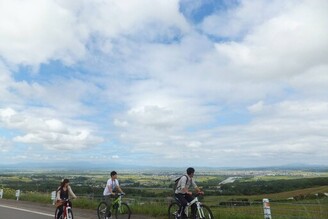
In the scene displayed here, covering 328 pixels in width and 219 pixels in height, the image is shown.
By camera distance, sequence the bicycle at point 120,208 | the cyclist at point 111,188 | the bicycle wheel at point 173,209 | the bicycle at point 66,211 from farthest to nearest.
A: the cyclist at point 111,188 < the bicycle at point 120,208 < the bicycle wheel at point 173,209 < the bicycle at point 66,211

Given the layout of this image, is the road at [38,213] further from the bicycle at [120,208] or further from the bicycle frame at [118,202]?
the bicycle frame at [118,202]

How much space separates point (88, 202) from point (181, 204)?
9.74 m

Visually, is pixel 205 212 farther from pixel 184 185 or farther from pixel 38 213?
pixel 38 213

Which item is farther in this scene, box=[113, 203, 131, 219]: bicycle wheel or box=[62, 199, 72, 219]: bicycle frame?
box=[113, 203, 131, 219]: bicycle wheel

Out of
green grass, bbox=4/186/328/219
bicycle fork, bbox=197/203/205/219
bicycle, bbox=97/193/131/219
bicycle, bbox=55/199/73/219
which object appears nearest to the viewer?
bicycle fork, bbox=197/203/205/219

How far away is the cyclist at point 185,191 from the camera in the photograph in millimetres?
11469

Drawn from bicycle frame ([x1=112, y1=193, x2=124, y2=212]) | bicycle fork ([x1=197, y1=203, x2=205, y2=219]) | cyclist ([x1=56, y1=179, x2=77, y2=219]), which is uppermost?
cyclist ([x1=56, y1=179, x2=77, y2=219])

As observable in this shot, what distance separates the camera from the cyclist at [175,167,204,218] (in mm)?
11469

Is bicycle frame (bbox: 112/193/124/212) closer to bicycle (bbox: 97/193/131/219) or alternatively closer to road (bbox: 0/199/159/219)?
bicycle (bbox: 97/193/131/219)

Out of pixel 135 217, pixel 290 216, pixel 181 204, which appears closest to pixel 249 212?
pixel 290 216

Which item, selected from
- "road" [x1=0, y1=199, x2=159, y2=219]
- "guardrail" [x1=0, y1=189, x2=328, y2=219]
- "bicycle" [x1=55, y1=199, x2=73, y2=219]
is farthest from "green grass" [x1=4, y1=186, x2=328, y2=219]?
"bicycle" [x1=55, y1=199, x2=73, y2=219]

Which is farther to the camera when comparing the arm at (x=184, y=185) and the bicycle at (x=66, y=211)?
the bicycle at (x=66, y=211)

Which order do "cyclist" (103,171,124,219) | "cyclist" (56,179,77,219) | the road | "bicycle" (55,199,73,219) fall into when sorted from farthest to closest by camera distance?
1. the road
2. "cyclist" (103,171,124,219)
3. "cyclist" (56,179,77,219)
4. "bicycle" (55,199,73,219)

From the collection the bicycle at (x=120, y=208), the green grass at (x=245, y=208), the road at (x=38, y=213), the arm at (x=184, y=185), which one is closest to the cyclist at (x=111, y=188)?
the bicycle at (x=120, y=208)
